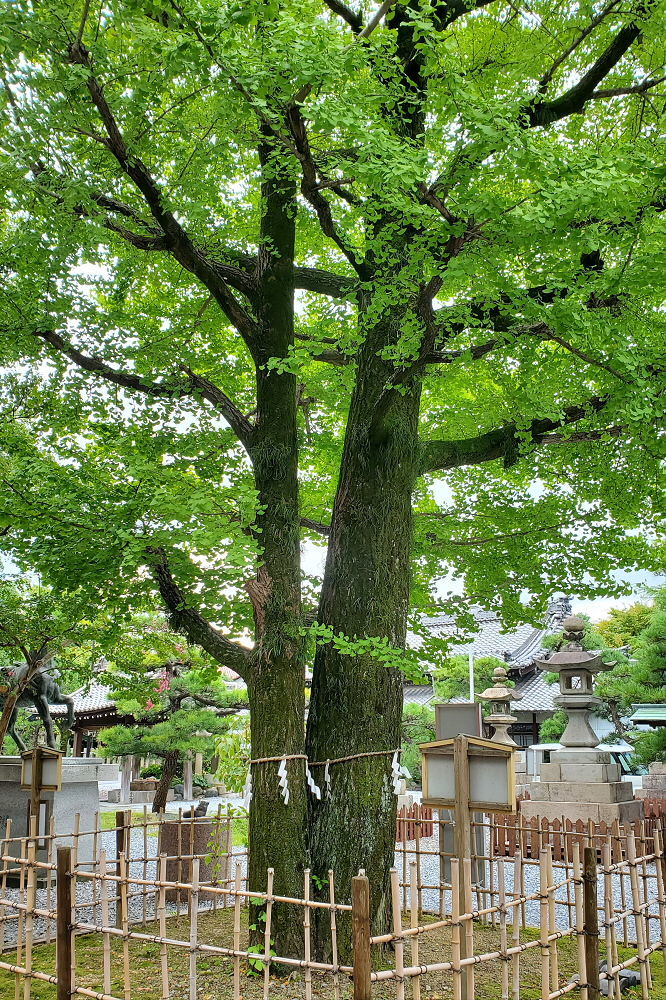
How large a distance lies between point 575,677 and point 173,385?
1136cm

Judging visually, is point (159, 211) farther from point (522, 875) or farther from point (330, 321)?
point (522, 875)

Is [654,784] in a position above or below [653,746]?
below

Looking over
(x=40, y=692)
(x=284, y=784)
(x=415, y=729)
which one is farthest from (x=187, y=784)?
(x=284, y=784)

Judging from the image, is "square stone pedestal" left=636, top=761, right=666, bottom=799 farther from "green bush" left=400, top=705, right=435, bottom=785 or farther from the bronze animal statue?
the bronze animal statue

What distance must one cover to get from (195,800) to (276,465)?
2291 centimetres

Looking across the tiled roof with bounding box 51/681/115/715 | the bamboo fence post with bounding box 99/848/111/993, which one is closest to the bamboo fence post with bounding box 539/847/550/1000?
the bamboo fence post with bounding box 99/848/111/993

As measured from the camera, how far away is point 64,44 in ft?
17.6

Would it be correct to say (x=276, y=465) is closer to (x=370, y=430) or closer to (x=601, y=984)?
(x=370, y=430)

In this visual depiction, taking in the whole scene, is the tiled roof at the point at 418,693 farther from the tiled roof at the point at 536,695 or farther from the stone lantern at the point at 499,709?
the stone lantern at the point at 499,709

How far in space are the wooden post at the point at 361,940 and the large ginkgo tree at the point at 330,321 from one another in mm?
2787

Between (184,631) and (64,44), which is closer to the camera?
(64,44)

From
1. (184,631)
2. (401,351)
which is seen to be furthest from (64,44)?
(184,631)

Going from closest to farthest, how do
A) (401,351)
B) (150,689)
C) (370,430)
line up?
(401,351) → (370,430) → (150,689)

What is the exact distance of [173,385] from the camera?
26.6 ft
